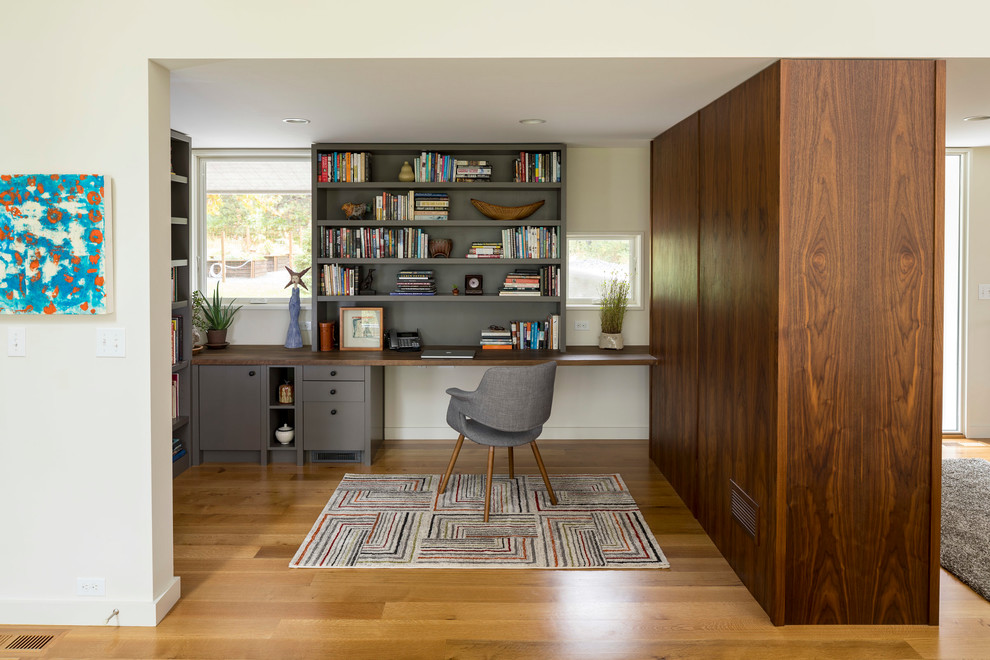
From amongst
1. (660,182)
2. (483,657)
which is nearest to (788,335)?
(483,657)

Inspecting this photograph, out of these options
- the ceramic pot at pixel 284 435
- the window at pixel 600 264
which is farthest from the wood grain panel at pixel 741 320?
the ceramic pot at pixel 284 435

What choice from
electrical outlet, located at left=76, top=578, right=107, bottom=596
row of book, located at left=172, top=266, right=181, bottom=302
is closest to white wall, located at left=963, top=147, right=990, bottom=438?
row of book, located at left=172, top=266, right=181, bottom=302

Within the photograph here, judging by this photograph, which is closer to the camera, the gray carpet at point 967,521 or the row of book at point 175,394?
the gray carpet at point 967,521

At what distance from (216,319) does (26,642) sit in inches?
117

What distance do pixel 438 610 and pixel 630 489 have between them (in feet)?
6.07

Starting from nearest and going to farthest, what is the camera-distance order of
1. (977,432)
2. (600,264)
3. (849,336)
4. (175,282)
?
(849,336)
(175,282)
(600,264)
(977,432)

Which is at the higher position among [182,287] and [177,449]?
[182,287]

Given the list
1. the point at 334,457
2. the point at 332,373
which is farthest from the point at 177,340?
the point at 334,457

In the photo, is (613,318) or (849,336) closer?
(849,336)

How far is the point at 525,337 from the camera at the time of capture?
5.36 m

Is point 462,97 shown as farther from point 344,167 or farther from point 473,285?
point 473,285

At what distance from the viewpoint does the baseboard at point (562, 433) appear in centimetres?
569

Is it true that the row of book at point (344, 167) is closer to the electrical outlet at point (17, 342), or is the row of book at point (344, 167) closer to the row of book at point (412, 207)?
the row of book at point (412, 207)

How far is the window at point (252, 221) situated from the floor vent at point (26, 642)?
10.4 feet
